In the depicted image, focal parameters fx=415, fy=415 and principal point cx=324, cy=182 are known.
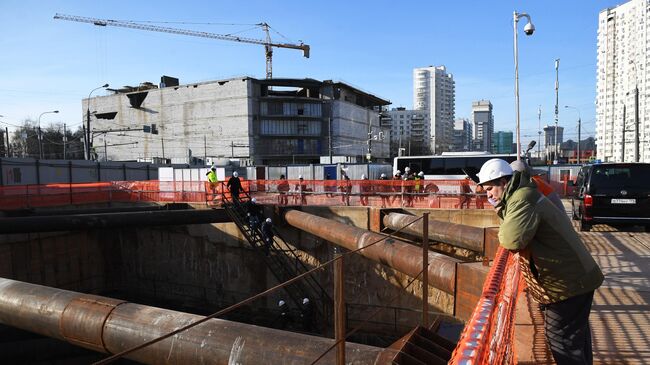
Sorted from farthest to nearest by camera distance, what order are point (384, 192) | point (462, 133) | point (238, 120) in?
point (462, 133) → point (238, 120) → point (384, 192)

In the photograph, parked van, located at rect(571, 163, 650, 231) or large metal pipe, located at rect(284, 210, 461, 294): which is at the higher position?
parked van, located at rect(571, 163, 650, 231)

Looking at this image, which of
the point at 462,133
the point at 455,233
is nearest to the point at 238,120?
the point at 455,233

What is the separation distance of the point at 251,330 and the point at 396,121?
158 m

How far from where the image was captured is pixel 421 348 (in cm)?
371

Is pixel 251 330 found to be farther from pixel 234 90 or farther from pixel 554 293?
pixel 234 90

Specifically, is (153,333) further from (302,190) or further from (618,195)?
(302,190)

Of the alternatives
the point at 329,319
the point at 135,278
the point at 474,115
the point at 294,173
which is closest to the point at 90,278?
the point at 135,278

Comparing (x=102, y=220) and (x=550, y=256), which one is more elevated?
(x=550, y=256)

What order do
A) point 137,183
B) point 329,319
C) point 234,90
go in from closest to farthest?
point 329,319
point 137,183
point 234,90

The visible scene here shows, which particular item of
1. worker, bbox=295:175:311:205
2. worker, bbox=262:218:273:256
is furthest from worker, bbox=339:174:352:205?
worker, bbox=262:218:273:256

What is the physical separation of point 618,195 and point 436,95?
17256cm

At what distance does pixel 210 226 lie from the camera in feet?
58.3

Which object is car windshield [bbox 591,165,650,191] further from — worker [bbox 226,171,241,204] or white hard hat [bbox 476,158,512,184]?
worker [bbox 226,171,241,204]

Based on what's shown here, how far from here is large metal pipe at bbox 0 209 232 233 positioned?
1394cm
